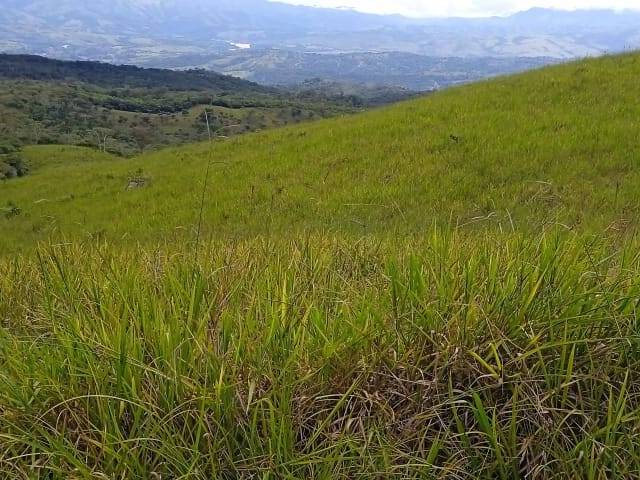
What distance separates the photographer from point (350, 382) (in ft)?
7.82

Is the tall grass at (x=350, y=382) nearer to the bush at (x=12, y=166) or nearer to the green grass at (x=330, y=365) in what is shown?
the green grass at (x=330, y=365)

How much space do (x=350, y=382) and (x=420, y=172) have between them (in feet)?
30.8

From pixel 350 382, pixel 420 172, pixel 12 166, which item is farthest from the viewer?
pixel 12 166

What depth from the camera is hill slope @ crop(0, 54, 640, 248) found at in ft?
29.8

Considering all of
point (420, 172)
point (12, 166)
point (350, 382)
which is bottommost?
point (12, 166)

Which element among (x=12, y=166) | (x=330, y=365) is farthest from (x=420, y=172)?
(x=12, y=166)

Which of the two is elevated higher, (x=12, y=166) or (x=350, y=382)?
(x=350, y=382)

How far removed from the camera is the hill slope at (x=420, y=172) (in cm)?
907

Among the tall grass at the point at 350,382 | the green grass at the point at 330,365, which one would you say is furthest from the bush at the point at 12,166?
the tall grass at the point at 350,382

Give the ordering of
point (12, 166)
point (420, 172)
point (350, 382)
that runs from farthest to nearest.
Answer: point (12, 166), point (420, 172), point (350, 382)

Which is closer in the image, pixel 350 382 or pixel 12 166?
pixel 350 382

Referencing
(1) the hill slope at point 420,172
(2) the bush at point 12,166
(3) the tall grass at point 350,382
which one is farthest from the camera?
(2) the bush at point 12,166

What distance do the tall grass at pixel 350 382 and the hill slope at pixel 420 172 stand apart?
4257mm

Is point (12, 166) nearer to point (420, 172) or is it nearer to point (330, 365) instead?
point (420, 172)
